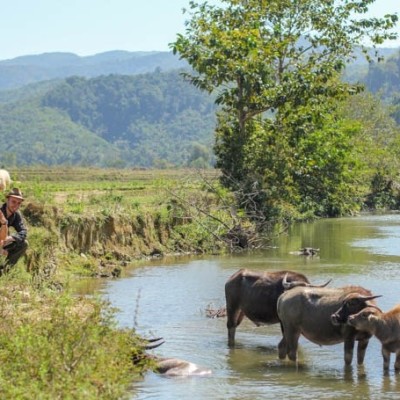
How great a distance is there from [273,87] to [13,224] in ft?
65.2

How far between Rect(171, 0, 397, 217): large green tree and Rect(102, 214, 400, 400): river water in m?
4.22

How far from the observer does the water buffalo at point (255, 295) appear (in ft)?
43.8

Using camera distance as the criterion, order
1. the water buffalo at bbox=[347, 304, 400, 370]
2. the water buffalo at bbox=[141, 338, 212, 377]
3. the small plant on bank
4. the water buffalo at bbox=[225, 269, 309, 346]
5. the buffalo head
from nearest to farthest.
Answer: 1. the small plant on bank
2. the water buffalo at bbox=[347, 304, 400, 370]
3. the water buffalo at bbox=[141, 338, 212, 377]
4. the buffalo head
5. the water buffalo at bbox=[225, 269, 309, 346]

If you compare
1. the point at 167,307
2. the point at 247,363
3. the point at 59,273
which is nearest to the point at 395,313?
the point at 247,363

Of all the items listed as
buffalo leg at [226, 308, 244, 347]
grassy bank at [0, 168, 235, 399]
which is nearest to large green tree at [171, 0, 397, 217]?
grassy bank at [0, 168, 235, 399]

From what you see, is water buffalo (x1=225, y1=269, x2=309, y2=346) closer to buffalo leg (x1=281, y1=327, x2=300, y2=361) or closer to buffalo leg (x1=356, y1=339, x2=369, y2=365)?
buffalo leg (x1=281, y1=327, x2=300, y2=361)

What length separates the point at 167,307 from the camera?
55.8ft

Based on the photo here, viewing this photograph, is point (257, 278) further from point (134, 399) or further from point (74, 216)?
point (74, 216)

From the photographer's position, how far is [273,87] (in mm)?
31297

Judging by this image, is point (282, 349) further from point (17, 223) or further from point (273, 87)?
point (273, 87)

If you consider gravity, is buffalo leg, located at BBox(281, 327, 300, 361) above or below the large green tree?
below

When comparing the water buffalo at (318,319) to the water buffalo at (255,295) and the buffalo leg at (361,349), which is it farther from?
the water buffalo at (255,295)

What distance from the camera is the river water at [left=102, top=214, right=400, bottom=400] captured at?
10906mm

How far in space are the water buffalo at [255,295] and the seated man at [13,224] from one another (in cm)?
325
